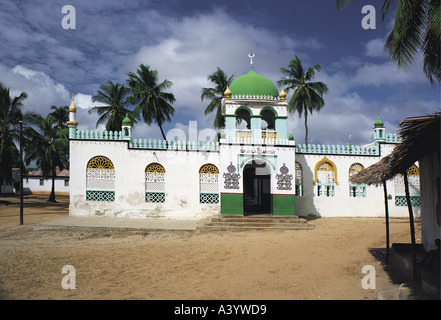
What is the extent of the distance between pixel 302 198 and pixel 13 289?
11753 millimetres

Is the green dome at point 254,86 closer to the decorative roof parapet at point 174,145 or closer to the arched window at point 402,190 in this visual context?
the decorative roof parapet at point 174,145

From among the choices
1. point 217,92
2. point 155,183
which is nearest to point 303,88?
point 217,92

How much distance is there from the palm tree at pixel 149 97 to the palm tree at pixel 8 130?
23.0 feet

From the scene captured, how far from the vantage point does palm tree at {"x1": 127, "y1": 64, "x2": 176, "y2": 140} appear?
19906mm

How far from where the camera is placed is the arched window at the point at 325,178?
14.1m

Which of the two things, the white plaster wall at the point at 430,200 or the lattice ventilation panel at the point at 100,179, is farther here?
the lattice ventilation panel at the point at 100,179

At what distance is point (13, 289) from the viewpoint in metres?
5.15

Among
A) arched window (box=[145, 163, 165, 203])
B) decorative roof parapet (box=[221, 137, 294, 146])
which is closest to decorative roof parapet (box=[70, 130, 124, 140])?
arched window (box=[145, 163, 165, 203])

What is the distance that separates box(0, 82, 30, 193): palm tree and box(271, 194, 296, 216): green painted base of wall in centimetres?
1628

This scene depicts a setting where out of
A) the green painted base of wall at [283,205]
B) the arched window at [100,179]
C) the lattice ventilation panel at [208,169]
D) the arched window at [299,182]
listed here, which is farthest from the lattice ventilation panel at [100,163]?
the arched window at [299,182]

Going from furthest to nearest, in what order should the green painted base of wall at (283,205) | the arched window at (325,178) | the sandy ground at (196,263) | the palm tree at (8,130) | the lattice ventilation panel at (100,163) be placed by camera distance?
the palm tree at (8,130) → the arched window at (325,178) → the lattice ventilation panel at (100,163) → the green painted base of wall at (283,205) → the sandy ground at (196,263)

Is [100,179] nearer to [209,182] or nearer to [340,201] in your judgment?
[209,182]

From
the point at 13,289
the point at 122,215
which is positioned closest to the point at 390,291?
the point at 13,289
